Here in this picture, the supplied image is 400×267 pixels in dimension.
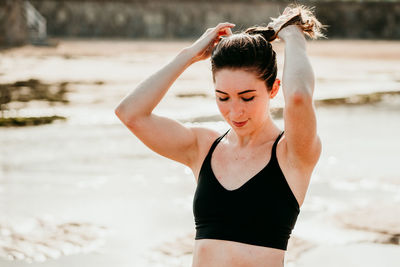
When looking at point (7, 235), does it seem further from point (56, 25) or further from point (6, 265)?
point (56, 25)

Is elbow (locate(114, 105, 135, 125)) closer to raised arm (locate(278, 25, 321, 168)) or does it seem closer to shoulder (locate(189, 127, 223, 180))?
shoulder (locate(189, 127, 223, 180))

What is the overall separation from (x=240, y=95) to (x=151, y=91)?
1.42 feet

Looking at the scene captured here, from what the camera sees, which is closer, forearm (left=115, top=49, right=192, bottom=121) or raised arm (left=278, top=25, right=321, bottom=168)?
raised arm (left=278, top=25, right=321, bottom=168)

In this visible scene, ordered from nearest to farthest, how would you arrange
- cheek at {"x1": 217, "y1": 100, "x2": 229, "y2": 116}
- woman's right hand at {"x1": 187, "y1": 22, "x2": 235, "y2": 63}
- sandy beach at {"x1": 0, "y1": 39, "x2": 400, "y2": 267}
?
cheek at {"x1": 217, "y1": 100, "x2": 229, "y2": 116}, woman's right hand at {"x1": 187, "y1": 22, "x2": 235, "y2": 63}, sandy beach at {"x1": 0, "y1": 39, "x2": 400, "y2": 267}

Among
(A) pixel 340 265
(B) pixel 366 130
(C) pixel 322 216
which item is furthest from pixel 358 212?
(B) pixel 366 130

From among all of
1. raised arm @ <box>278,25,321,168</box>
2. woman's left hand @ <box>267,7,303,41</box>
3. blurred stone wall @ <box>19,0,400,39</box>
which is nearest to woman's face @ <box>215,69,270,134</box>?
raised arm @ <box>278,25,321,168</box>

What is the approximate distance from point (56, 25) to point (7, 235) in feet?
136

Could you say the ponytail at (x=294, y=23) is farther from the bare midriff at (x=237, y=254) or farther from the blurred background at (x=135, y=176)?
the bare midriff at (x=237, y=254)

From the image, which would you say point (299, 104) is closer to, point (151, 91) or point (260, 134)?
point (260, 134)

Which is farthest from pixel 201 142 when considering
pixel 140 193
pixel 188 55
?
pixel 140 193

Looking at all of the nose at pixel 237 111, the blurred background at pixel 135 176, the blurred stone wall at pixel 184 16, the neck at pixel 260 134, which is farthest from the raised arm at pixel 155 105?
the blurred stone wall at pixel 184 16

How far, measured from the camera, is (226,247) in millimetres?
2211

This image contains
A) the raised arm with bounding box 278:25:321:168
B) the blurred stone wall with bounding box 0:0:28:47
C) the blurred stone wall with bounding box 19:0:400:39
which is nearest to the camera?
the raised arm with bounding box 278:25:321:168

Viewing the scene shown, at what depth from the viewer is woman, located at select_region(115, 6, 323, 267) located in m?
2.16
